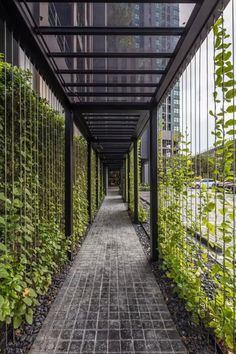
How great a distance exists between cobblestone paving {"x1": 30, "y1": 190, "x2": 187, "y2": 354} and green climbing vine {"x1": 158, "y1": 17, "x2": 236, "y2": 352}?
0.36 meters

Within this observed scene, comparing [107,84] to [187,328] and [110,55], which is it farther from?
[187,328]

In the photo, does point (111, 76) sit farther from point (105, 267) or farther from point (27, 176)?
point (105, 267)

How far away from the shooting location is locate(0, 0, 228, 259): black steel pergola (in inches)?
71.9

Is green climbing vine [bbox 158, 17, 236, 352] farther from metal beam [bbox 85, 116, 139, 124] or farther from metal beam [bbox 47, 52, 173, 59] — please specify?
metal beam [bbox 85, 116, 139, 124]

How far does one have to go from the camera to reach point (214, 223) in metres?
2.16

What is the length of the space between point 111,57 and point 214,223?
2.01 m

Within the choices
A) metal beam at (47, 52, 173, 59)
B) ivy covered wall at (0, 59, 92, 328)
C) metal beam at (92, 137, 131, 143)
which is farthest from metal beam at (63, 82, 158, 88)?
metal beam at (92, 137, 131, 143)

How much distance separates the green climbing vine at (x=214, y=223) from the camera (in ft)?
4.99

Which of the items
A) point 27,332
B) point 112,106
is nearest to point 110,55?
point 112,106

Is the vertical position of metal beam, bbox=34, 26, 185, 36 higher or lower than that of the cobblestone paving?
higher

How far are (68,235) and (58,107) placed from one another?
6.73ft

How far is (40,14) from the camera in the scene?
2.09m

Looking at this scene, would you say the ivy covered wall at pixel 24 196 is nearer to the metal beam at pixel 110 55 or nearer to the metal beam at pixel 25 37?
the metal beam at pixel 25 37

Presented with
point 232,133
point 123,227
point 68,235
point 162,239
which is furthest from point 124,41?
point 123,227
